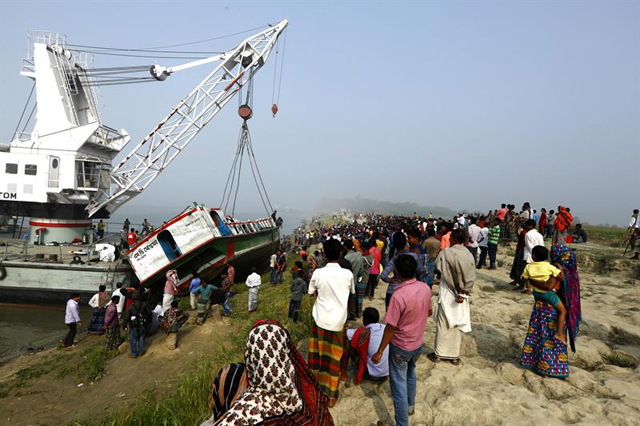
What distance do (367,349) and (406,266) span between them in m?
1.74

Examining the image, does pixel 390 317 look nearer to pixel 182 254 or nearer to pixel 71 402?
pixel 71 402

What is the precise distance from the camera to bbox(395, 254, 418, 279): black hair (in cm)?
329

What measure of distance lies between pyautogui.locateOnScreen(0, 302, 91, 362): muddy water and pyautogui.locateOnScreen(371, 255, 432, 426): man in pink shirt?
467 inches

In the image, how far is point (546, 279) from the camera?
4004 mm

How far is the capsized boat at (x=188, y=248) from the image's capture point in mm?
13305

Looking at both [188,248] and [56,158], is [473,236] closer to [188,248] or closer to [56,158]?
[188,248]

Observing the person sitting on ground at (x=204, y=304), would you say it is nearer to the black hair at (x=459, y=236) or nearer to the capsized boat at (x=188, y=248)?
the capsized boat at (x=188, y=248)

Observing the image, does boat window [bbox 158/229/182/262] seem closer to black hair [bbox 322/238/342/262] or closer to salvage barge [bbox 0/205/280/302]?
salvage barge [bbox 0/205/280/302]

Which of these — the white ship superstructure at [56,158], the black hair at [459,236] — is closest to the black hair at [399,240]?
the black hair at [459,236]

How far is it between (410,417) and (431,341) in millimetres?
2201

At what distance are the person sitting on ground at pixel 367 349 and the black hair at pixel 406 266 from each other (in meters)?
1.45

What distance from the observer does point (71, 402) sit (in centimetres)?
709

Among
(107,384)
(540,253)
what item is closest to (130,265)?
(107,384)

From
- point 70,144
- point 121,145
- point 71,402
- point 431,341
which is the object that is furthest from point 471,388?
point 121,145
